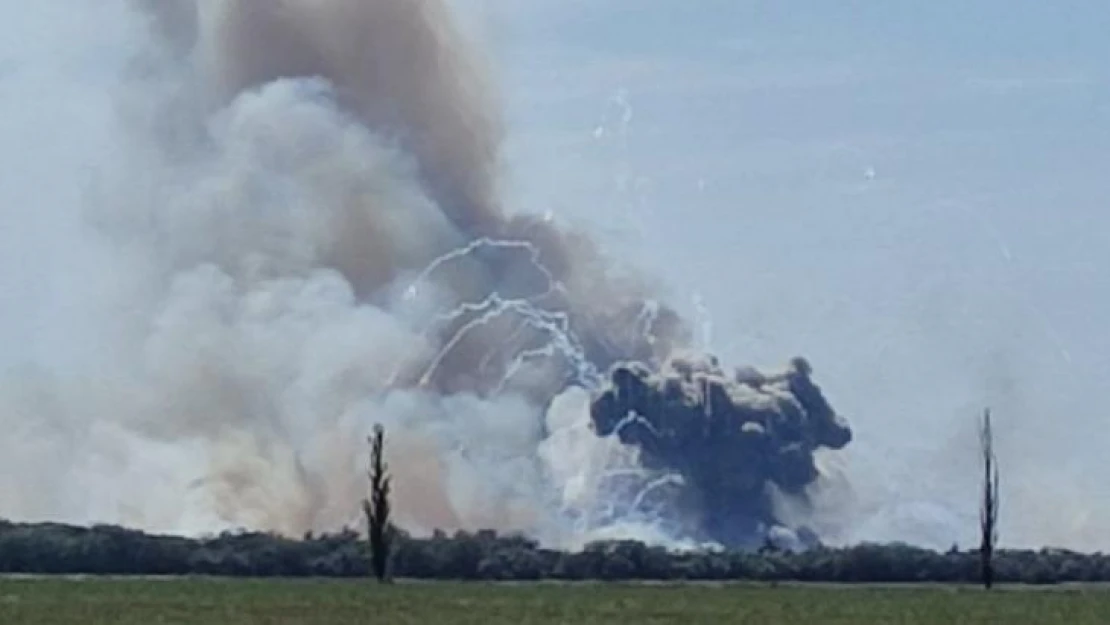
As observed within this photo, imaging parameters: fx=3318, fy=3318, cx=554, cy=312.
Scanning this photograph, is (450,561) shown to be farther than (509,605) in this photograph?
Yes

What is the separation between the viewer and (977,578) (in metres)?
170

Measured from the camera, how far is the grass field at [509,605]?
85.9 metres

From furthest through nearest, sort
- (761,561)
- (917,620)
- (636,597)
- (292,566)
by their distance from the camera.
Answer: (761,561) < (292,566) < (636,597) < (917,620)

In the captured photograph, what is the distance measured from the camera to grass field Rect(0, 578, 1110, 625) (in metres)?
85.9

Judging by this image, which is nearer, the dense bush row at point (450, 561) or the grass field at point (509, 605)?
the grass field at point (509, 605)

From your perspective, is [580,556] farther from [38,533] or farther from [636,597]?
[636,597]

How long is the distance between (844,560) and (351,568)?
27.3 m

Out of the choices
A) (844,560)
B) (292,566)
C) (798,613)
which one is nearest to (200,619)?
(798,613)

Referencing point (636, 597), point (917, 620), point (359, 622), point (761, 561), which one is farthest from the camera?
point (761, 561)

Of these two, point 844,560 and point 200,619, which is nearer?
point 200,619

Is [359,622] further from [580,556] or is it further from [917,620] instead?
[580,556]

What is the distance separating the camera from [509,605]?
100 meters

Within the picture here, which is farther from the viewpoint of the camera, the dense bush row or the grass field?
the dense bush row

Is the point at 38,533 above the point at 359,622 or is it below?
above
